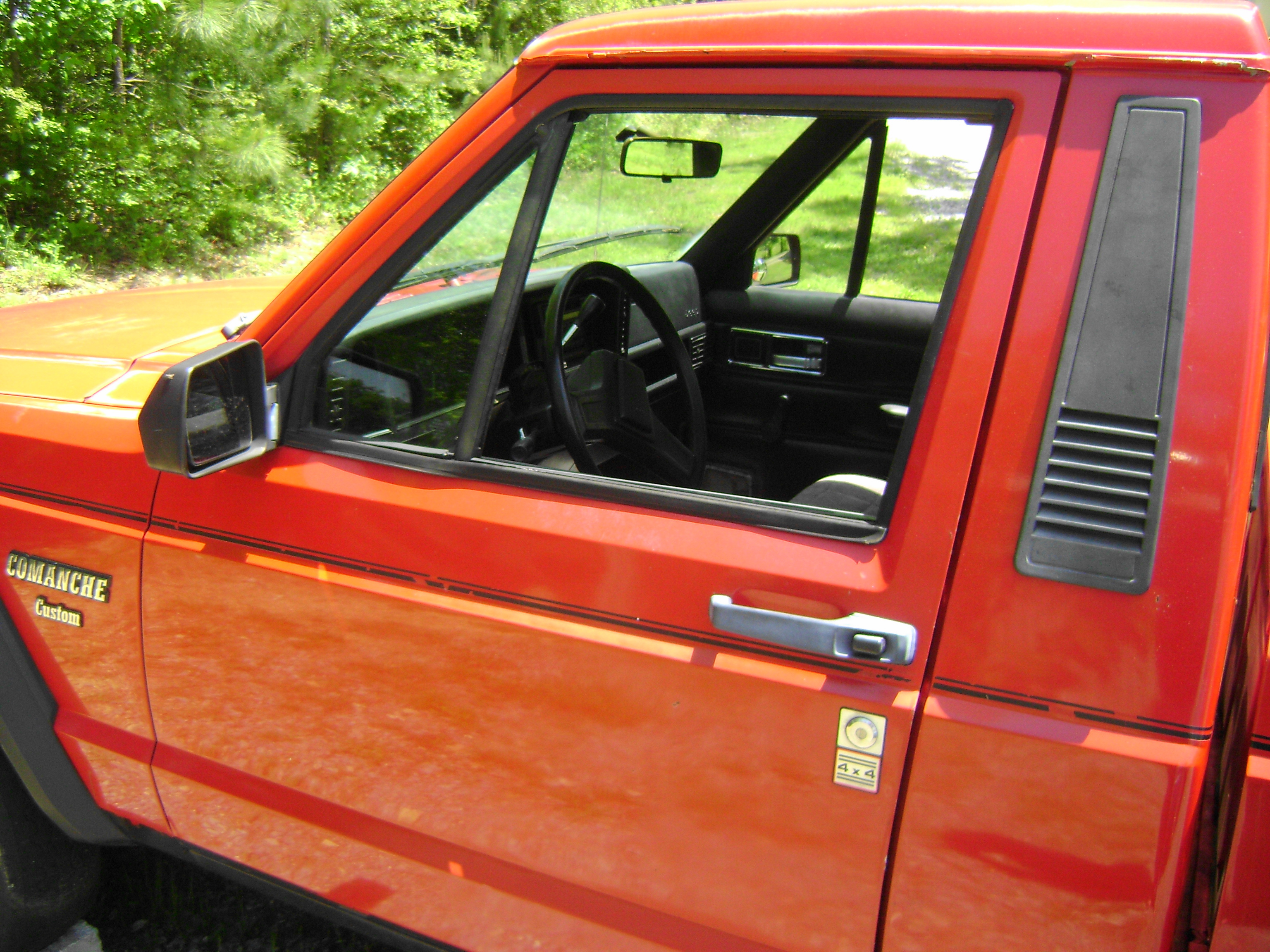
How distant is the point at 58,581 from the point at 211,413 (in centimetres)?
57

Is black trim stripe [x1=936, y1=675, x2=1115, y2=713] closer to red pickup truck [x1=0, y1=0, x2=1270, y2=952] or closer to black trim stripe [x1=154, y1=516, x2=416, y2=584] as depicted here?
red pickup truck [x1=0, y1=0, x2=1270, y2=952]

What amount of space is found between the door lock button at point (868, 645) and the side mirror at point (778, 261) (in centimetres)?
223

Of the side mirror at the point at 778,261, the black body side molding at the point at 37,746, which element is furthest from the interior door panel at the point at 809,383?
the black body side molding at the point at 37,746

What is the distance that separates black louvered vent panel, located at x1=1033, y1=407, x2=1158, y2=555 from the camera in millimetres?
1195

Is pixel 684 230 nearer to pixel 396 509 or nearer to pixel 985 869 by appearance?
pixel 396 509

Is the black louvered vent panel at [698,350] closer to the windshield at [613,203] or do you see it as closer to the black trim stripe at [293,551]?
the windshield at [613,203]

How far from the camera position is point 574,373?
2.35 m

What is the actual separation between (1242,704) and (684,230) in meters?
2.39

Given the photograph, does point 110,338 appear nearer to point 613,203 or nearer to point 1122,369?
point 613,203

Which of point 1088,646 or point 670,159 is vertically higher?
point 670,159

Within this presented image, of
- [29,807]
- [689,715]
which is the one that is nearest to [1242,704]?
[689,715]

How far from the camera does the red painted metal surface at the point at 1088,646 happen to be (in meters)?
1.16

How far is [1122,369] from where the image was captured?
3.92ft

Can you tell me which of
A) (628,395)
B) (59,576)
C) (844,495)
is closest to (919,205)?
(628,395)
